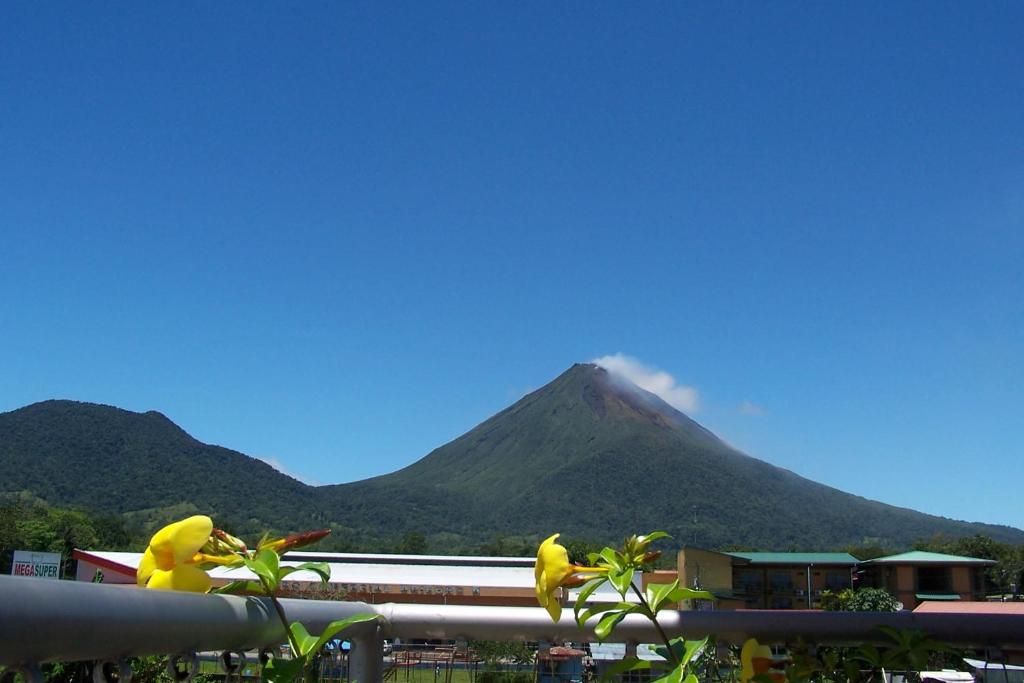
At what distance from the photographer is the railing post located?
1.42 metres

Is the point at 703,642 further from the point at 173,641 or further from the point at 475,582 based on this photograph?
the point at 475,582

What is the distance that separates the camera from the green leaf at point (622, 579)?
3.25ft

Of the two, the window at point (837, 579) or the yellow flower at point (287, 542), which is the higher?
the yellow flower at point (287, 542)

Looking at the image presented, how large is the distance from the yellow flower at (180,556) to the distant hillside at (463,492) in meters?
108

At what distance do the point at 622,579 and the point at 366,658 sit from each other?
0.62 m

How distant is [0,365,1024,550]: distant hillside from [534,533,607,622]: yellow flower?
108m

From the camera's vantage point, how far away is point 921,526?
18750 cm

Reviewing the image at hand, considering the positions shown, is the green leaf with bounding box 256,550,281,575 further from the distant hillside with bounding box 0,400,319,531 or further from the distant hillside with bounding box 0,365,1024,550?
the distant hillside with bounding box 0,400,319,531

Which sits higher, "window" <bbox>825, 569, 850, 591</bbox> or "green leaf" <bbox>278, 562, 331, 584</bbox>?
"green leaf" <bbox>278, 562, 331, 584</bbox>

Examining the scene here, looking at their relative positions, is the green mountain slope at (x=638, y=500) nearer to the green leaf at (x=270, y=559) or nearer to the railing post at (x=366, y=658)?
the railing post at (x=366, y=658)


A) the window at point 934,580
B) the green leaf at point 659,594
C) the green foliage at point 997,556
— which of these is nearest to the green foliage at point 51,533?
the window at point 934,580

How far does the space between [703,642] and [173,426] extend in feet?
547

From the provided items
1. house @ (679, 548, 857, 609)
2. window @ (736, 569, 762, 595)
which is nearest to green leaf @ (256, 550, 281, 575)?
house @ (679, 548, 857, 609)

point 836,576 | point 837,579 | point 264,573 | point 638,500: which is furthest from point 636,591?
point 638,500
